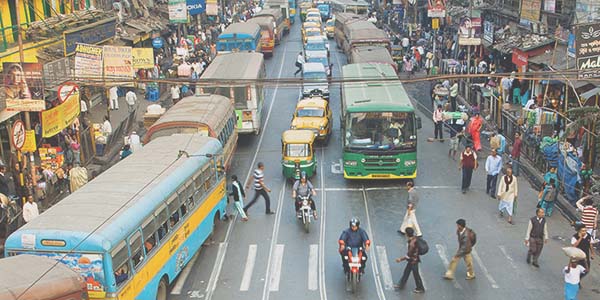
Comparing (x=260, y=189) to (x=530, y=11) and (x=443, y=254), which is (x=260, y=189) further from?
(x=530, y=11)

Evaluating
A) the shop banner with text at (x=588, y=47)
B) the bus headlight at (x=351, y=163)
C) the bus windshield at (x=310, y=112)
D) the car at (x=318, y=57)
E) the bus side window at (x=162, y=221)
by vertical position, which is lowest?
the car at (x=318, y=57)

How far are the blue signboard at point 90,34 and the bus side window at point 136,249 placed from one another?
17.0 m

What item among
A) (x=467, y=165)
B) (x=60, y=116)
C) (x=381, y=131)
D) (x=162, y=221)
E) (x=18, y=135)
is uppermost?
(x=18, y=135)

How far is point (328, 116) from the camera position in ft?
96.9

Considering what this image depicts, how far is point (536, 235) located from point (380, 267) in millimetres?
3754

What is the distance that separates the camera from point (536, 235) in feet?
52.8

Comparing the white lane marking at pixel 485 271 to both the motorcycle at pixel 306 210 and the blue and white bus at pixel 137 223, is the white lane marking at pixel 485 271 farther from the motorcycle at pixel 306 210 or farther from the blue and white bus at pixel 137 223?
the blue and white bus at pixel 137 223

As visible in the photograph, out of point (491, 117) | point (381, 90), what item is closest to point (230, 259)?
point (381, 90)

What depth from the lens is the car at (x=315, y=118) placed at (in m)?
28.0

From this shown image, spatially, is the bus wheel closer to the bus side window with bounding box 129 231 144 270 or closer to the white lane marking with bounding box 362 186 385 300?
the bus side window with bounding box 129 231 144 270

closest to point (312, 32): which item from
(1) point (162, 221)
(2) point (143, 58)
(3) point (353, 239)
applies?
Result: (2) point (143, 58)

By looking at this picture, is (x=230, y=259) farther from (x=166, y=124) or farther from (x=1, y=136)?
(x=1, y=136)

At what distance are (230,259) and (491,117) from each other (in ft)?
59.0

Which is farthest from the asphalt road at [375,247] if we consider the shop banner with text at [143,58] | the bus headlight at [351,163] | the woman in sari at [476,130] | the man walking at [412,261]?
the shop banner with text at [143,58]
